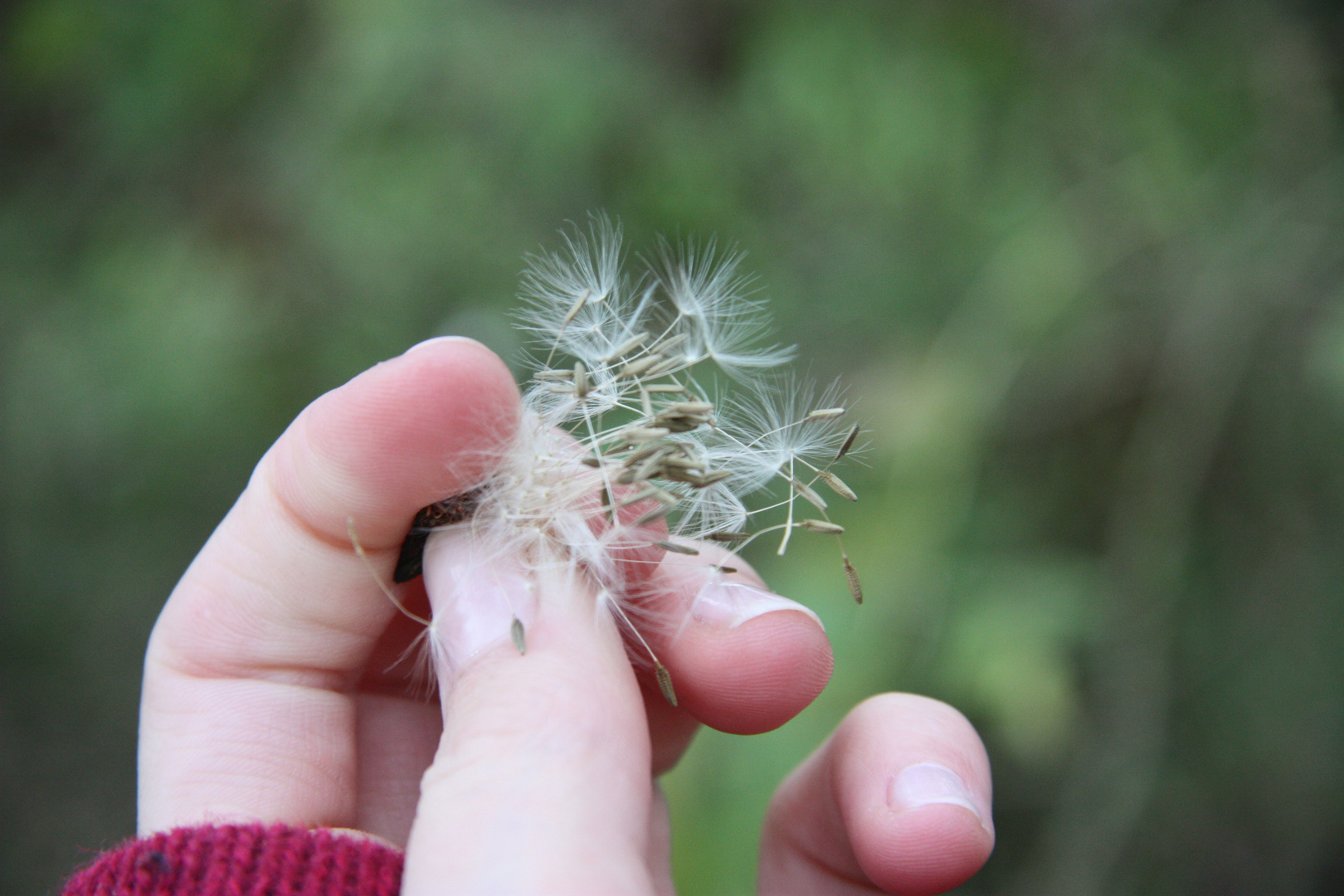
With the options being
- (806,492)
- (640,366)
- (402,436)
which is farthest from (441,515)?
(806,492)

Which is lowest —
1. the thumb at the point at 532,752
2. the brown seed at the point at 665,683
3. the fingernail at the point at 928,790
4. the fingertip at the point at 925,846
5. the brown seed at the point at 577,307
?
the fingertip at the point at 925,846

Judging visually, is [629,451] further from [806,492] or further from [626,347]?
[806,492]

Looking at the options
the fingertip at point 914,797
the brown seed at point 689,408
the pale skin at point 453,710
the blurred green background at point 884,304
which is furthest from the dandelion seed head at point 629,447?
the blurred green background at point 884,304

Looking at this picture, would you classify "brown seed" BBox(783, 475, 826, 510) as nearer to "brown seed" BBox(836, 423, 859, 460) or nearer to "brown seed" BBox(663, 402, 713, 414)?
"brown seed" BBox(836, 423, 859, 460)

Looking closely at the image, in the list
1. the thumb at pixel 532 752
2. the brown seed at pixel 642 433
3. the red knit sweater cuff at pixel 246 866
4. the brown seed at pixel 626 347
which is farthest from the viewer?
the brown seed at pixel 626 347

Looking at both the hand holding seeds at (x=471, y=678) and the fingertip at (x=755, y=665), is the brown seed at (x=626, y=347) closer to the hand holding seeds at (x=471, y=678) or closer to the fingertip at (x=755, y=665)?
the hand holding seeds at (x=471, y=678)

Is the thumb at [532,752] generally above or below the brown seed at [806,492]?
below

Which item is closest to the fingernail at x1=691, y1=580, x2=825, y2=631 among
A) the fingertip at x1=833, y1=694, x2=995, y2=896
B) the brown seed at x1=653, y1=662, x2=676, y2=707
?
the brown seed at x1=653, y1=662, x2=676, y2=707
